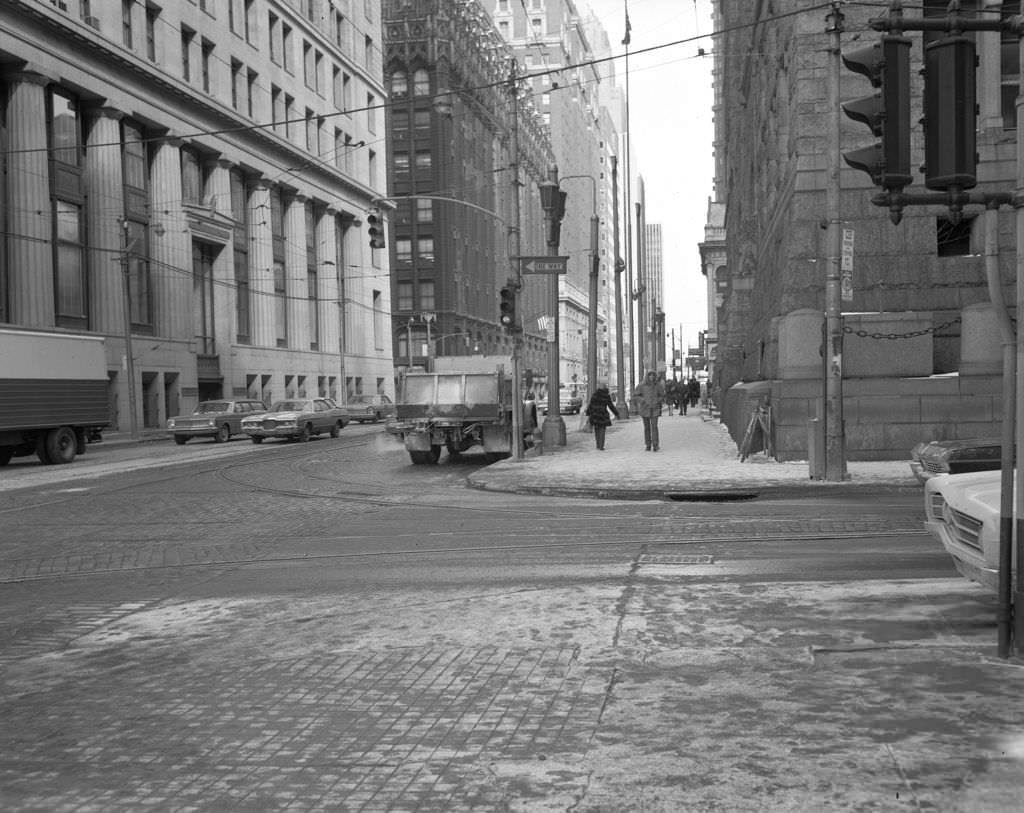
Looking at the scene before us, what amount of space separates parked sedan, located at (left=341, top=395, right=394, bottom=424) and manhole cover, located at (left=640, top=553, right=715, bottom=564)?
156ft

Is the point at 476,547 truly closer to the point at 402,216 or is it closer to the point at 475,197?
the point at 402,216

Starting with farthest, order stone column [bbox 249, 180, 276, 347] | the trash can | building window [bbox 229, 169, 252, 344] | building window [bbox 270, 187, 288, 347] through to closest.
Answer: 1. building window [bbox 270, 187, 288, 347]
2. stone column [bbox 249, 180, 276, 347]
3. building window [bbox 229, 169, 252, 344]
4. the trash can

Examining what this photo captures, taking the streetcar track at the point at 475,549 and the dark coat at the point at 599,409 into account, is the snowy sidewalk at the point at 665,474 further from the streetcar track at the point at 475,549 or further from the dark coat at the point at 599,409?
the streetcar track at the point at 475,549

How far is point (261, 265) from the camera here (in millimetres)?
59406

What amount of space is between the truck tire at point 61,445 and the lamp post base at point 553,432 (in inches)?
475

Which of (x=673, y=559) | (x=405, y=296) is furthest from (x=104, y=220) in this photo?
(x=405, y=296)

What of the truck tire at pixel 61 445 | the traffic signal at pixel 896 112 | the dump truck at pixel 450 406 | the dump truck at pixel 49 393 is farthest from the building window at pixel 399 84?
the traffic signal at pixel 896 112

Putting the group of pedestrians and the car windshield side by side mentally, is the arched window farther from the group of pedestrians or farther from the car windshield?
the group of pedestrians

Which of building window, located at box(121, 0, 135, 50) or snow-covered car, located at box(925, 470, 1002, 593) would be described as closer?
snow-covered car, located at box(925, 470, 1002, 593)

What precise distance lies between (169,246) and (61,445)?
24.4 meters

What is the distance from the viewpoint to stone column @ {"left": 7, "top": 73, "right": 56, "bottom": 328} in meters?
39.6

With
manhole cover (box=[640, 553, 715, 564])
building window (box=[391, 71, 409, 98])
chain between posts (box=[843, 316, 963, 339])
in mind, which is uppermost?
building window (box=[391, 71, 409, 98])

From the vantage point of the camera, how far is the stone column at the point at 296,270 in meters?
63.6

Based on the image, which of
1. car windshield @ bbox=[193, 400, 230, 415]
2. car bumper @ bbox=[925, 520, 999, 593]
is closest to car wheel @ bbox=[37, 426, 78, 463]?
car windshield @ bbox=[193, 400, 230, 415]
